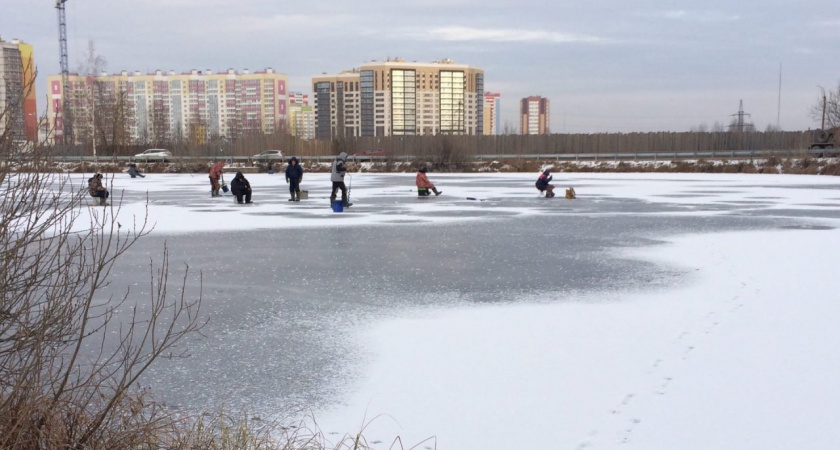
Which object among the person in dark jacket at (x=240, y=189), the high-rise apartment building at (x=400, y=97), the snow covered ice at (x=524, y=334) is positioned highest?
the high-rise apartment building at (x=400, y=97)

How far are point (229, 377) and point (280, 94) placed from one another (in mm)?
148803

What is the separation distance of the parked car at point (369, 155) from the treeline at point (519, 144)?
110cm

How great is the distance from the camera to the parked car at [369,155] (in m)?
52.9

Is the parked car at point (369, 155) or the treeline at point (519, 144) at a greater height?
the treeline at point (519, 144)

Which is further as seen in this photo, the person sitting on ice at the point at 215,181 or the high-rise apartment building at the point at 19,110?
the person sitting on ice at the point at 215,181

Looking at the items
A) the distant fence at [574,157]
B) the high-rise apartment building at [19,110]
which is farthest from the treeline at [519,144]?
the high-rise apartment building at [19,110]

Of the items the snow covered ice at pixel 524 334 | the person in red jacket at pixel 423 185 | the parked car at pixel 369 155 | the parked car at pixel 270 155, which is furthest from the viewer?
the parked car at pixel 270 155

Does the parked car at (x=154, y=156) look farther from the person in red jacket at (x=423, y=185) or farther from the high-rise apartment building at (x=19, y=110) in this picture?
the high-rise apartment building at (x=19, y=110)

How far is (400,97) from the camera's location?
138375 millimetres

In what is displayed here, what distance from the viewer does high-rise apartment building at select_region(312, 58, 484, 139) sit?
138 meters

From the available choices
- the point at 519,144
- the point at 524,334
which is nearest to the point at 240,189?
the point at 524,334

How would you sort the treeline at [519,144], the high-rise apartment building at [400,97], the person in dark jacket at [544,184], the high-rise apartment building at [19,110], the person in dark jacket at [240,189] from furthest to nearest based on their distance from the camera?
the high-rise apartment building at [400,97] < the treeline at [519,144] < the person in dark jacket at [544,184] < the person in dark jacket at [240,189] < the high-rise apartment building at [19,110]

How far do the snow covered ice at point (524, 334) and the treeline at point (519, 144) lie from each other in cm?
3998

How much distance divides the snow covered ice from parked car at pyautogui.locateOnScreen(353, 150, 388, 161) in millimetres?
38684
